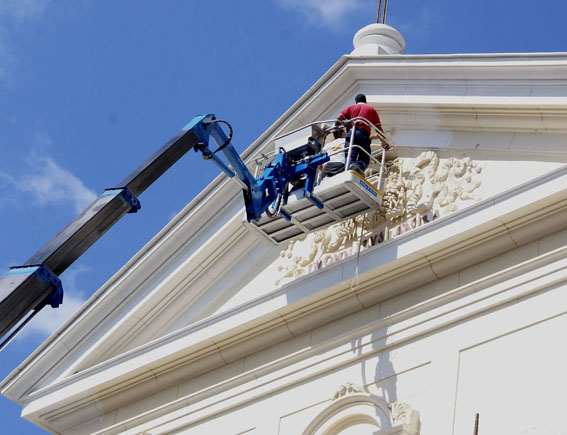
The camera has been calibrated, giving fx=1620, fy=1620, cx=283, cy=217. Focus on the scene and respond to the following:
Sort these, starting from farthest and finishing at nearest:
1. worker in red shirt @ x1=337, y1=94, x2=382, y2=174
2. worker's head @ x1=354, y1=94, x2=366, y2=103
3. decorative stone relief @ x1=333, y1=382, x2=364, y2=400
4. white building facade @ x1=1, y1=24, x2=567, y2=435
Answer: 1. worker's head @ x1=354, y1=94, x2=366, y2=103
2. worker in red shirt @ x1=337, y1=94, x2=382, y2=174
3. decorative stone relief @ x1=333, y1=382, x2=364, y2=400
4. white building facade @ x1=1, y1=24, x2=567, y2=435

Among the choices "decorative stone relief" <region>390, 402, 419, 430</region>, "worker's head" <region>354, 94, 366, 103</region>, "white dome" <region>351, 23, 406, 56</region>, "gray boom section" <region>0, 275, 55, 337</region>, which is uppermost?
"white dome" <region>351, 23, 406, 56</region>

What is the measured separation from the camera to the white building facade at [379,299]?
57.3 feet

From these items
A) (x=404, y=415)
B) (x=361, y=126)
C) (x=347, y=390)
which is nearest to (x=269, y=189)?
(x=361, y=126)

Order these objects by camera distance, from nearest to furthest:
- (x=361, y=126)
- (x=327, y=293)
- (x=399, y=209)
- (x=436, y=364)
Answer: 1. (x=436, y=364)
2. (x=327, y=293)
3. (x=399, y=209)
4. (x=361, y=126)

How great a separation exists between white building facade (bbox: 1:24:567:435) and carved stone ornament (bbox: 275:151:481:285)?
0.02 metres

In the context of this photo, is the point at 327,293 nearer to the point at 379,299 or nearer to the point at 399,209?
the point at 379,299

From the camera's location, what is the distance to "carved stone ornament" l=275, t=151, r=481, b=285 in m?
19.0

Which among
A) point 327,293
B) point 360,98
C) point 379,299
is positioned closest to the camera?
point 379,299

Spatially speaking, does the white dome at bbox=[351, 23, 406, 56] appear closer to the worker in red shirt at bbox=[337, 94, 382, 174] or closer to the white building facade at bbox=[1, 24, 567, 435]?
the white building facade at bbox=[1, 24, 567, 435]

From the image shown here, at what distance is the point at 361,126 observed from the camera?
1964cm

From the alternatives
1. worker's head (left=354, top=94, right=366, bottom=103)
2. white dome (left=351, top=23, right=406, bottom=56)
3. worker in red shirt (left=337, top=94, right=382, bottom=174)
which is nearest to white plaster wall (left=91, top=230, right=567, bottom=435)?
worker in red shirt (left=337, top=94, right=382, bottom=174)

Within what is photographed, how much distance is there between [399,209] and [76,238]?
424cm

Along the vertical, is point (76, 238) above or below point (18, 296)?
above

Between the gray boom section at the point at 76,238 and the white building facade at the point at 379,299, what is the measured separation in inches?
86.7
